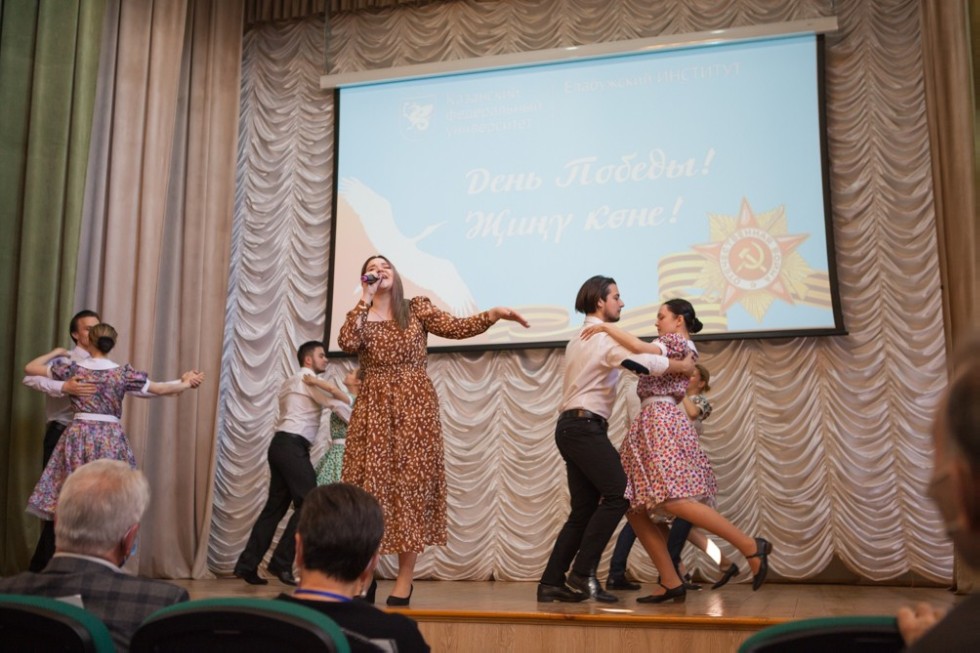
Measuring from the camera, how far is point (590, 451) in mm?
4312

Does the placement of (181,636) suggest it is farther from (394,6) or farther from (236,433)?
(394,6)

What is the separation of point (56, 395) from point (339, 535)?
4.24 metres

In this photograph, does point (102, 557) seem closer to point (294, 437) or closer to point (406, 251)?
point (294, 437)

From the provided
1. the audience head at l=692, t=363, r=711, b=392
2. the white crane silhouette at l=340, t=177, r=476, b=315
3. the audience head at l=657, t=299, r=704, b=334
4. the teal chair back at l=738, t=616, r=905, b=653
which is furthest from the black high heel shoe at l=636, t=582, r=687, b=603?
the white crane silhouette at l=340, t=177, r=476, b=315

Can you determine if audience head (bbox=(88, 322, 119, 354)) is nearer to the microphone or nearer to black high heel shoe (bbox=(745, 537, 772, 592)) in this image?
the microphone

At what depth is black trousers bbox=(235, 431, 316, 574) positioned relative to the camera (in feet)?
18.7

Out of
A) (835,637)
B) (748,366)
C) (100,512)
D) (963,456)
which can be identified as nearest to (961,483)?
(963,456)

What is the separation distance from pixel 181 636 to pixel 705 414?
4.52m

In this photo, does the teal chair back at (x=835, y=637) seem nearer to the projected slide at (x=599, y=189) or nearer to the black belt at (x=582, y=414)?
the black belt at (x=582, y=414)

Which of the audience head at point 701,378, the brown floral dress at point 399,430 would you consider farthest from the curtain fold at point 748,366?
the brown floral dress at point 399,430

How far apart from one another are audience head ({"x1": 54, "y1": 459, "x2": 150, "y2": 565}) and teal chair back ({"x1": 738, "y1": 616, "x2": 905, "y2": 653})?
1376 mm

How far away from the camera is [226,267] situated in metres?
7.57

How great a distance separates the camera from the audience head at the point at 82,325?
5.61 metres

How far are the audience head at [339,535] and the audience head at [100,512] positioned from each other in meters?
0.45
